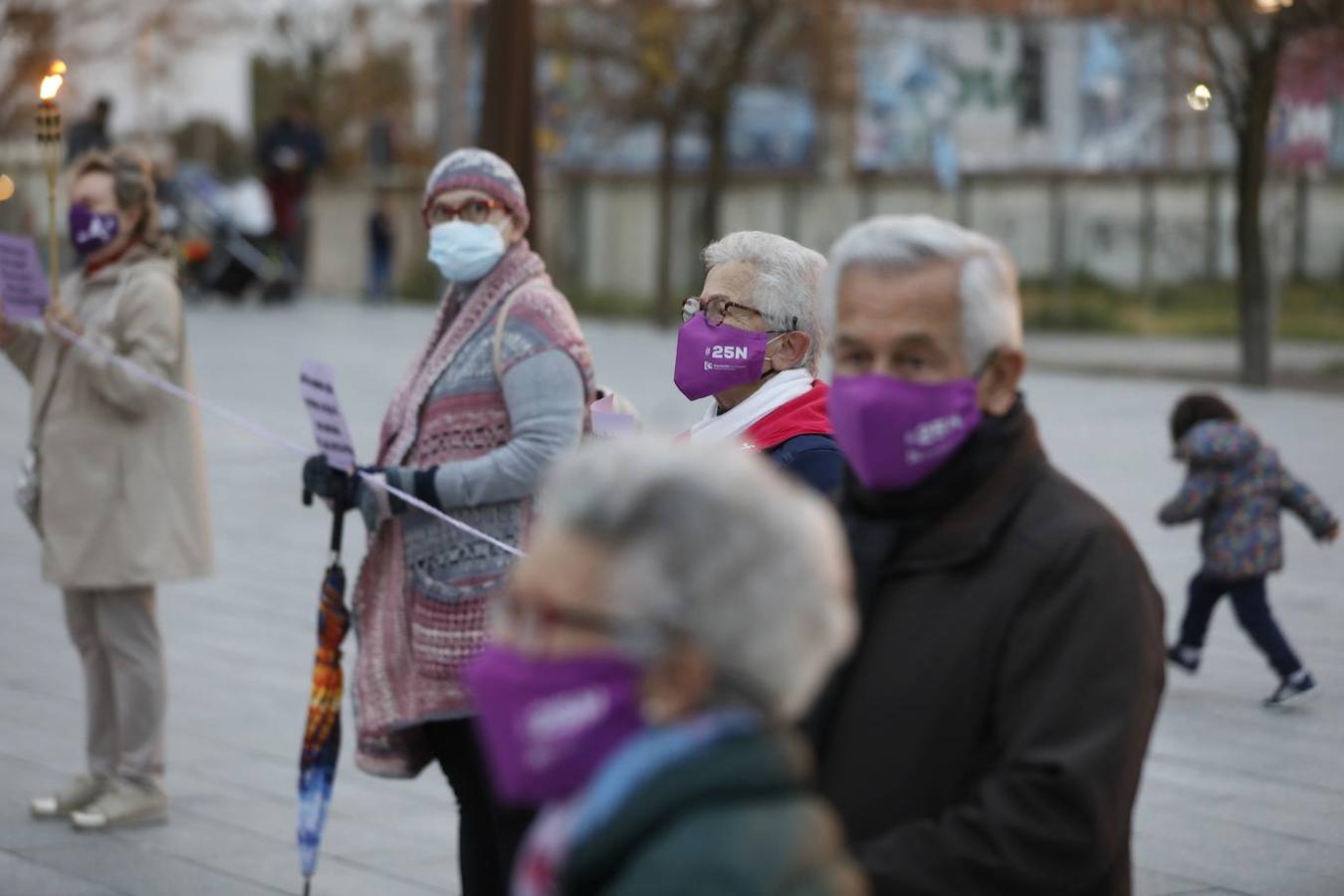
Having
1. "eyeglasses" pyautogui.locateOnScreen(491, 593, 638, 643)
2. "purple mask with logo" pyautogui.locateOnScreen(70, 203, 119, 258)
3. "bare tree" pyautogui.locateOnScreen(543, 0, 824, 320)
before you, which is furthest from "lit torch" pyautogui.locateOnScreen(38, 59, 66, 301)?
"bare tree" pyautogui.locateOnScreen(543, 0, 824, 320)

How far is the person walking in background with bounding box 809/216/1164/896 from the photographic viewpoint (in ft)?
8.47

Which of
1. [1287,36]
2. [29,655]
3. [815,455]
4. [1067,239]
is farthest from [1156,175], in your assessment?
[815,455]

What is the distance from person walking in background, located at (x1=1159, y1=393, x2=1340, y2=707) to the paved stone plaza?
0.30m

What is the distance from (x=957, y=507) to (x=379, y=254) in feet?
93.3

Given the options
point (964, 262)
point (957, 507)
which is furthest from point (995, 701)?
point (964, 262)

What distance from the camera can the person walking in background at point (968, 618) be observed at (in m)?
2.58

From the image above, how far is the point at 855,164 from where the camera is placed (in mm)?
37562

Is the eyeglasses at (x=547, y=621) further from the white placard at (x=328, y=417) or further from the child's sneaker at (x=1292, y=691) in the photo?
the child's sneaker at (x=1292, y=691)

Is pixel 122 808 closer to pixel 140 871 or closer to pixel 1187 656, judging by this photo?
pixel 140 871

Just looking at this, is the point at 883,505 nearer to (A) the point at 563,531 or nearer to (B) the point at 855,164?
Answer: (A) the point at 563,531

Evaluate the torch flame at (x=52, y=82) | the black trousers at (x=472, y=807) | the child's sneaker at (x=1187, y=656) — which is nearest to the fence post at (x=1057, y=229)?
the child's sneaker at (x=1187, y=656)

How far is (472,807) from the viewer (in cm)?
459

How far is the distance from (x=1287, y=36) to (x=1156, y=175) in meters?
11.5

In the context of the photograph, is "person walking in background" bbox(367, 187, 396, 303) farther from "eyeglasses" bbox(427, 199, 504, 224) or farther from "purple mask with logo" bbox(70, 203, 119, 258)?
"eyeglasses" bbox(427, 199, 504, 224)
